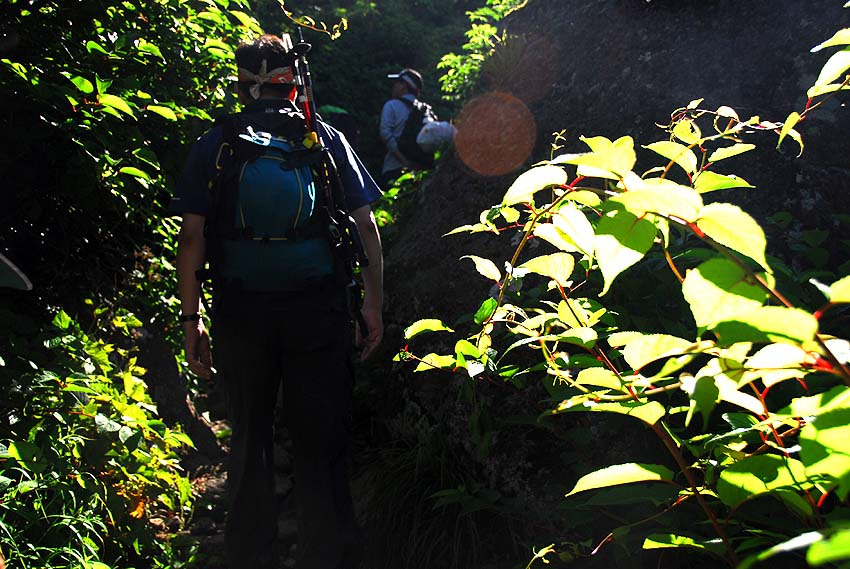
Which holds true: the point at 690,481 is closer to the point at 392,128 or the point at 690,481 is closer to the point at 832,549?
the point at 832,549

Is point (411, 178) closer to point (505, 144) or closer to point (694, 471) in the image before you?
point (505, 144)

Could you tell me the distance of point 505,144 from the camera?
4344 mm

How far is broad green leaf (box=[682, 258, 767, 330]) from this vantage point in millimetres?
887

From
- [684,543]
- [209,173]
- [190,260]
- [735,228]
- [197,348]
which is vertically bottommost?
[684,543]

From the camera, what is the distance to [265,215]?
286 cm

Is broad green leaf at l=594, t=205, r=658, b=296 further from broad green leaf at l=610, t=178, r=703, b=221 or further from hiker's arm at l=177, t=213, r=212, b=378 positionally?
hiker's arm at l=177, t=213, r=212, b=378

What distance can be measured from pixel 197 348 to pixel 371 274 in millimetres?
763

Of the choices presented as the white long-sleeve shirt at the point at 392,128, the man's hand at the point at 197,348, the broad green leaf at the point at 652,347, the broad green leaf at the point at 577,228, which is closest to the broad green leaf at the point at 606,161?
the broad green leaf at the point at 577,228

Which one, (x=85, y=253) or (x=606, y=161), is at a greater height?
(x=85, y=253)

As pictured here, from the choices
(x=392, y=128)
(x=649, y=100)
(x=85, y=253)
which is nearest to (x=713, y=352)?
(x=649, y=100)

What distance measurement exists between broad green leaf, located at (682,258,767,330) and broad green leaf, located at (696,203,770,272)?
0.09 feet

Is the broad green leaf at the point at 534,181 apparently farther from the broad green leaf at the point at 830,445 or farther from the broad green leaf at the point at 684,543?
the broad green leaf at the point at 684,543

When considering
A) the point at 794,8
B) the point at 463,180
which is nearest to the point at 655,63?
the point at 794,8

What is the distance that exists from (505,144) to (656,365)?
6.82ft
